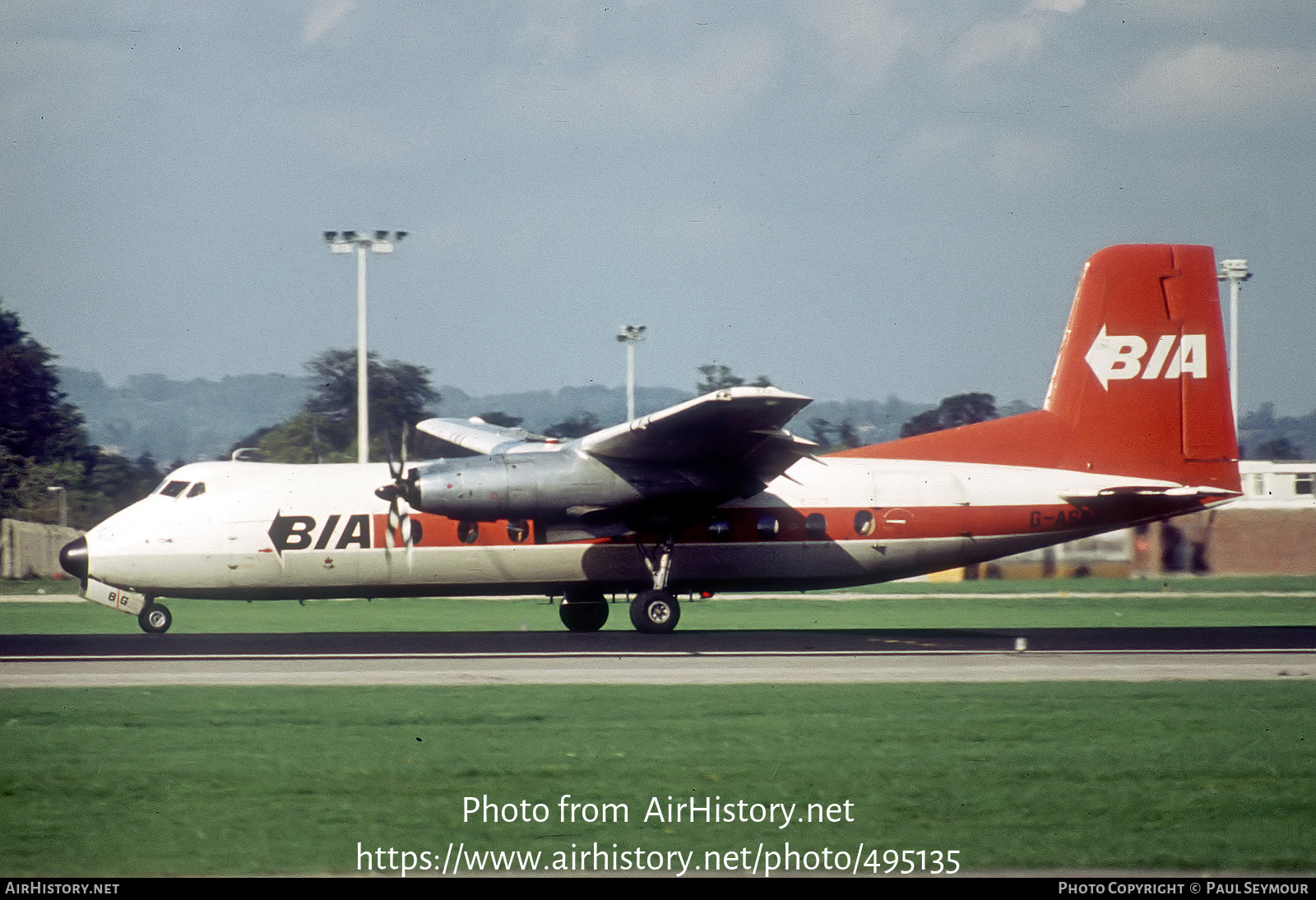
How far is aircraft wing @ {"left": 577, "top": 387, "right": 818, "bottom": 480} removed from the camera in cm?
1936

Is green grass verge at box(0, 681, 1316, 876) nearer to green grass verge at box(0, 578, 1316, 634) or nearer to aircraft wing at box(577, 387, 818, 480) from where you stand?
aircraft wing at box(577, 387, 818, 480)

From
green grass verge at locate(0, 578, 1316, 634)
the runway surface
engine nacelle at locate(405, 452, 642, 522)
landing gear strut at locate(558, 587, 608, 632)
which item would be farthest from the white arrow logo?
landing gear strut at locate(558, 587, 608, 632)

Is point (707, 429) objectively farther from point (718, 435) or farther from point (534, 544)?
point (534, 544)

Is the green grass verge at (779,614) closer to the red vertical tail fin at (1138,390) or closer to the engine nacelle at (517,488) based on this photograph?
the red vertical tail fin at (1138,390)

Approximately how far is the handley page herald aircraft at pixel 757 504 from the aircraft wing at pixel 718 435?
0.07 meters

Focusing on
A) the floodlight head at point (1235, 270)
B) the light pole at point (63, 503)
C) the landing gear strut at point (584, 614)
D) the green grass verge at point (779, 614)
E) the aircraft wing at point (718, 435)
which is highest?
the floodlight head at point (1235, 270)

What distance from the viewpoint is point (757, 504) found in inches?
896

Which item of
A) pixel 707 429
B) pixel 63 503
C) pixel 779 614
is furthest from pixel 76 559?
pixel 779 614

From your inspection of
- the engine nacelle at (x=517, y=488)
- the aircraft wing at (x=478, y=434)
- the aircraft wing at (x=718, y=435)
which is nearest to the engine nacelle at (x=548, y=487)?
the engine nacelle at (x=517, y=488)

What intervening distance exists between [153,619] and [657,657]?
9718 mm

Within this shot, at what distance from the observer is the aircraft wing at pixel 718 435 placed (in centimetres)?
1936

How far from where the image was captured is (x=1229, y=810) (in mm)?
9719
